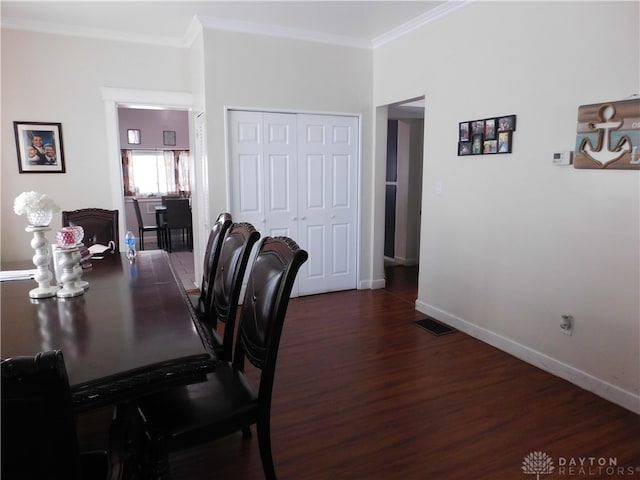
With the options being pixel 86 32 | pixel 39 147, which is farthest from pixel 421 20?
pixel 39 147

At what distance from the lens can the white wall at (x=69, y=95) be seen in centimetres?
391

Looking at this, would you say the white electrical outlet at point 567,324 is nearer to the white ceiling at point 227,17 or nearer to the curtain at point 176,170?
the white ceiling at point 227,17

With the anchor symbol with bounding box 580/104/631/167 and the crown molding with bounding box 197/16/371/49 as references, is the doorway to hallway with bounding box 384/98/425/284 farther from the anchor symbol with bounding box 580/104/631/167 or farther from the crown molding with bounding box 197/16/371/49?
the anchor symbol with bounding box 580/104/631/167

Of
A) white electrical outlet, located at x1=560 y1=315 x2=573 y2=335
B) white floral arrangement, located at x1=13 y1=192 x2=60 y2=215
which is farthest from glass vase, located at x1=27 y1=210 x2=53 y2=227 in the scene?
white electrical outlet, located at x1=560 y1=315 x2=573 y2=335

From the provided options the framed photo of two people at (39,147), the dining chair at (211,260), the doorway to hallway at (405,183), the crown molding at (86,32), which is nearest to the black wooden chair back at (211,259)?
the dining chair at (211,260)

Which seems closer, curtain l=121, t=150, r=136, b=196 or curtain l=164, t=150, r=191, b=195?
curtain l=121, t=150, r=136, b=196

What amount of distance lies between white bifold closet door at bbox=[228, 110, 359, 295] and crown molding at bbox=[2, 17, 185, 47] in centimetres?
117

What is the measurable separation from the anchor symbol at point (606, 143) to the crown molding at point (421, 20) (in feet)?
4.90

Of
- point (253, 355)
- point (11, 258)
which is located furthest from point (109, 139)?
point (253, 355)

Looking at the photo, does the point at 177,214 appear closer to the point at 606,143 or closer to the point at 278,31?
the point at 278,31

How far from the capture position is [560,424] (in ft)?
7.44

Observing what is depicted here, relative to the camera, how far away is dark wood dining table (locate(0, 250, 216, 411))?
1.23 metres

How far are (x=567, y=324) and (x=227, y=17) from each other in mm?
3655

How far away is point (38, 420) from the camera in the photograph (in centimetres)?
83
